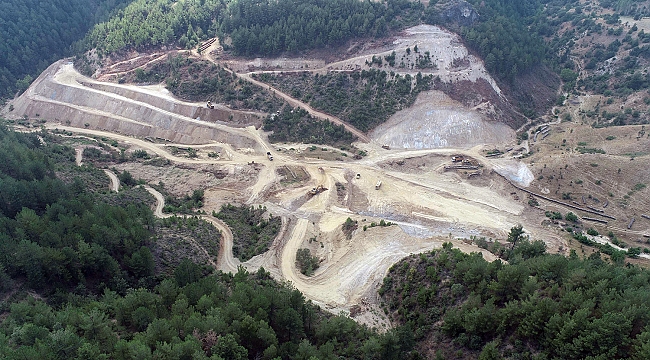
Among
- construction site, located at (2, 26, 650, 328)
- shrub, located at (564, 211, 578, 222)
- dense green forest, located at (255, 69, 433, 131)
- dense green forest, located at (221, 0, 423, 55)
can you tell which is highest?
dense green forest, located at (221, 0, 423, 55)

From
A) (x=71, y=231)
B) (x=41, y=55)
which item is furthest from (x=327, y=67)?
(x=41, y=55)

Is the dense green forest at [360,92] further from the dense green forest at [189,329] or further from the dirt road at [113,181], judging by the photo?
the dense green forest at [189,329]

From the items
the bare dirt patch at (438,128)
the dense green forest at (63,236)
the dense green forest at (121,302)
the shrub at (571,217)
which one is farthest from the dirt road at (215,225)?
the shrub at (571,217)

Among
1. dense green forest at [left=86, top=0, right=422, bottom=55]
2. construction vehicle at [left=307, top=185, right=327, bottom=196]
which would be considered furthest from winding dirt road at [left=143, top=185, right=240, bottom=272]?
dense green forest at [left=86, top=0, right=422, bottom=55]

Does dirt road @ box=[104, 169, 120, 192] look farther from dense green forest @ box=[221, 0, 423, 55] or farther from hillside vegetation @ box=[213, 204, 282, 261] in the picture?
dense green forest @ box=[221, 0, 423, 55]

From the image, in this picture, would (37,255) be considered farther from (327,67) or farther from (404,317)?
(327,67)

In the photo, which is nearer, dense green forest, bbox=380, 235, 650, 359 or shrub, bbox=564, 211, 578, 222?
dense green forest, bbox=380, 235, 650, 359

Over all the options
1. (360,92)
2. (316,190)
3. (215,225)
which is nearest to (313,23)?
(360,92)
